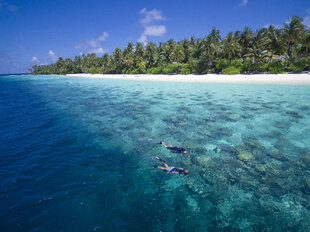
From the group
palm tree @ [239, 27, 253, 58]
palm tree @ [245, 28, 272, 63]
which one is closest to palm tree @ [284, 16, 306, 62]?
palm tree @ [245, 28, 272, 63]

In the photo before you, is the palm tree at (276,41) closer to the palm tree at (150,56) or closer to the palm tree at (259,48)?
the palm tree at (259,48)

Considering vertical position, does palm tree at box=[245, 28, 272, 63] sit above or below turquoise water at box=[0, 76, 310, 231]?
above

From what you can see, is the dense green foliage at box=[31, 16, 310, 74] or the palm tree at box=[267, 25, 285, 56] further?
the palm tree at box=[267, 25, 285, 56]

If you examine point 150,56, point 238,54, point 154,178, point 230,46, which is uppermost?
point 150,56

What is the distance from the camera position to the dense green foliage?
40375 millimetres

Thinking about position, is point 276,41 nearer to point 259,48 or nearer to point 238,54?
point 259,48

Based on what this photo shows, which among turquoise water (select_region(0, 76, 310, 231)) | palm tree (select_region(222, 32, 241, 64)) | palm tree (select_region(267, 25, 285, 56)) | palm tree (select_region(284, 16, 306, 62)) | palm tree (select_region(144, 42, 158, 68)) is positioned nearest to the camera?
turquoise water (select_region(0, 76, 310, 231))

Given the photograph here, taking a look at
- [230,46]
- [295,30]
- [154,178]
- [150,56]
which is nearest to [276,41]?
[295,30]

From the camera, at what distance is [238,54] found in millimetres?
50844

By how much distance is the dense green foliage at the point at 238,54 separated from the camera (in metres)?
40.4

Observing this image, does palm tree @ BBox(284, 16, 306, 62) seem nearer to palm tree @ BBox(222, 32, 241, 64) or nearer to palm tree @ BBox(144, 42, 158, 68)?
palm tree @ BBox(222, 32, 241, 64)

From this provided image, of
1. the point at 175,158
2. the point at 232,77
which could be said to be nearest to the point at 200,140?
the point at 175,158

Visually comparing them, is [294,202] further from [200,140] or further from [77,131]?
[77,131]

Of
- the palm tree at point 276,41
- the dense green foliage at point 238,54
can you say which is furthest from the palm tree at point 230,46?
the palm tree at point 276,41
